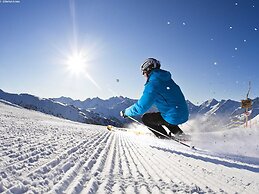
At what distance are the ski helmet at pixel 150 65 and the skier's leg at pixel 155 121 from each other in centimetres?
178

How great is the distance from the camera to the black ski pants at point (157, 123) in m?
9.17

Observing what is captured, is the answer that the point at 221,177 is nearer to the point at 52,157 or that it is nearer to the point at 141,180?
the point at 141,180

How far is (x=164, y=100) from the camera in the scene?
26.4 ft

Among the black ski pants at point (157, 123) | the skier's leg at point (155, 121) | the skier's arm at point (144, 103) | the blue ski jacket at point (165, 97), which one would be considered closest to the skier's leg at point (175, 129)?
the black ski pants at point (157, 123)

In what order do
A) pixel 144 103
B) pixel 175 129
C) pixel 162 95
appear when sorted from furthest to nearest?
pixel 175 129, pixel 144 103, pixel 162 95

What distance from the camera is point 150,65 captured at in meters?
8.07

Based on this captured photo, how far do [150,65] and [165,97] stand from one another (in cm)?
102

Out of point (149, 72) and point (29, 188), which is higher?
point (149, 72)

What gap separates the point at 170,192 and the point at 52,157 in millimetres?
2480

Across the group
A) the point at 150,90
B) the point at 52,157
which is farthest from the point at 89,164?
the point at 150,90

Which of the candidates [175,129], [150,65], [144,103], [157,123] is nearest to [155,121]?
[157,123]

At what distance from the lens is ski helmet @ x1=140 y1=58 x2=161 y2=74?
26.2ft

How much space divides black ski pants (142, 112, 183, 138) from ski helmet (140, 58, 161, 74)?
174 cm

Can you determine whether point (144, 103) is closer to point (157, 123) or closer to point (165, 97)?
point (165, 97)
